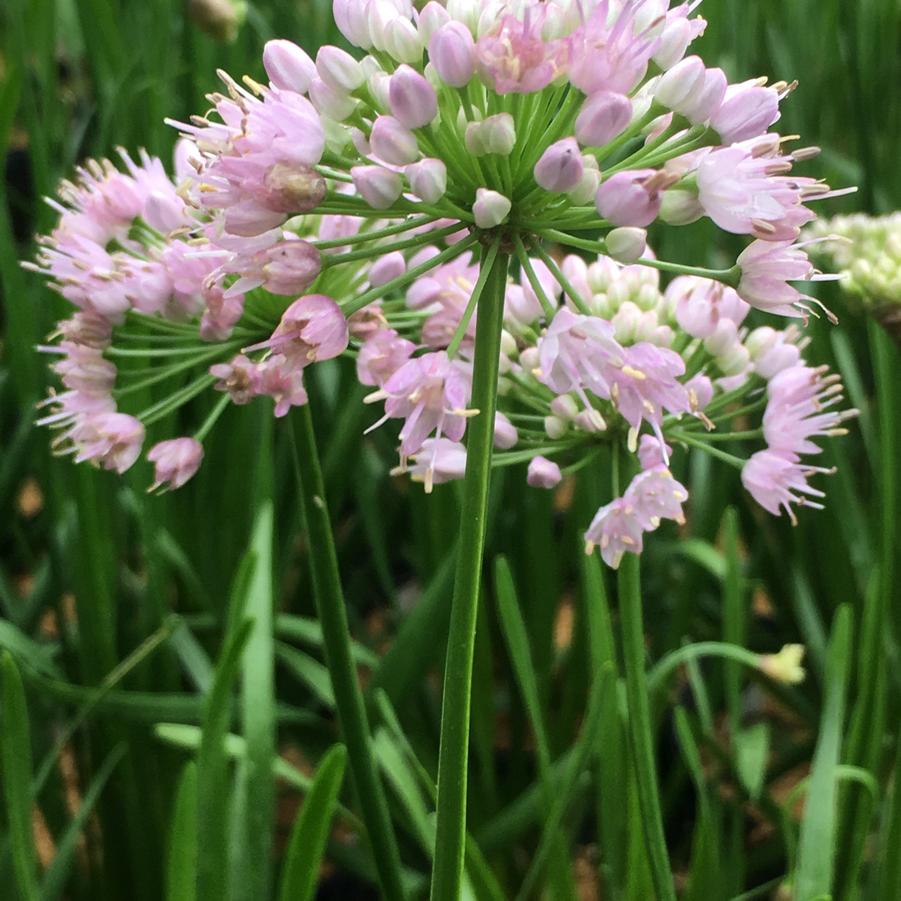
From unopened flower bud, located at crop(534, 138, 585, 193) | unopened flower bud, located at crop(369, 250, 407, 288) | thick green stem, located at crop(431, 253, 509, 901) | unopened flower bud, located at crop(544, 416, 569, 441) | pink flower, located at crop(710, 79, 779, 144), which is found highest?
pink flower, located at crop(710, 79, 779, 144)

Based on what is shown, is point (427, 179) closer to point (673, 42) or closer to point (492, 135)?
point (492, 135)

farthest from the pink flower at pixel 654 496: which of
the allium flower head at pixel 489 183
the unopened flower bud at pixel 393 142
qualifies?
the unopened flower bud at pixel 393 142

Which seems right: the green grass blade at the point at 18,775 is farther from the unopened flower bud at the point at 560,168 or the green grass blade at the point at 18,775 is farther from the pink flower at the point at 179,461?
the unopened flower bud at the point at 560,168

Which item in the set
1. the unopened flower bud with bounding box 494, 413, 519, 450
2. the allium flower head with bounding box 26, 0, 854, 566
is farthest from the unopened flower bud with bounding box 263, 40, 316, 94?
the unopened flower bud with bounding box 494, 413, 519, 450

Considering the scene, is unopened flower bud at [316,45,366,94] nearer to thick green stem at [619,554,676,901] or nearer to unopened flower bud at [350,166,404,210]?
unopened flower bud at [350,166,404,210]

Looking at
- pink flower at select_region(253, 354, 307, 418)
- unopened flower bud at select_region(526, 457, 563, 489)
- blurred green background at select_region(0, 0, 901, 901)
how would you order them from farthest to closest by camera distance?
1. blurred green background at select_region(0, 0, 901, 901)
2. unopened flower bud at select_region(526, 457, 563, 489)
3. pink flower at select_region(253, 354, 307, 418)

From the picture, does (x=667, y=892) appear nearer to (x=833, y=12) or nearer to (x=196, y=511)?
(x=196, y=511)

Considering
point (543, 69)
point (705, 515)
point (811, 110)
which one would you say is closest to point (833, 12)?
point (811, 110)
